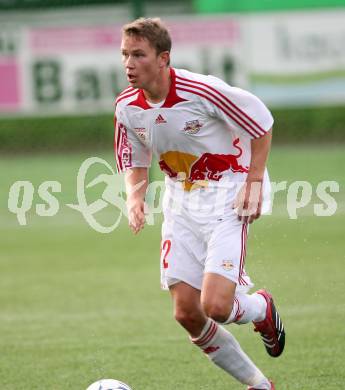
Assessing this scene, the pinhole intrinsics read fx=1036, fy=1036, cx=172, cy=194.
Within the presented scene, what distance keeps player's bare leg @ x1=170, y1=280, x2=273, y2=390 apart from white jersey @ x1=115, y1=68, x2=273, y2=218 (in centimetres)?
56

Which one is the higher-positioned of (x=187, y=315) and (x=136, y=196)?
(x=136, y=196)

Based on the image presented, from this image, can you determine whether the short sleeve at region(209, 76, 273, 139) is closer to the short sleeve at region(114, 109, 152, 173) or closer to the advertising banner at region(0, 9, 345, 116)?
the short sleeve at region(114, 109, 152, 173)

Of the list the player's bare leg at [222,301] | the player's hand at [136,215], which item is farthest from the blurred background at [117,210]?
the player's hand at [136,215]

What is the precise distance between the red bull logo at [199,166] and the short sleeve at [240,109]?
0.18 meters

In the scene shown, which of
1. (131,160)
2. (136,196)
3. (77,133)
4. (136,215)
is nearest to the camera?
(136,215)

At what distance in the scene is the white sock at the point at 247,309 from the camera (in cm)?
519

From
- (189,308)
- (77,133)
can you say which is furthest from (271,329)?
(77,133)

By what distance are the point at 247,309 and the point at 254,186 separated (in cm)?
64

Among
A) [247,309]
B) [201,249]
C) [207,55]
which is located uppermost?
[201,249]

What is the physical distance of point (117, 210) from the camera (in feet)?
44.8

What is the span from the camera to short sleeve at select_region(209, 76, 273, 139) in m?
5.27

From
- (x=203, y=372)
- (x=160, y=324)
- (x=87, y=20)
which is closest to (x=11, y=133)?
(x=87, y=20)

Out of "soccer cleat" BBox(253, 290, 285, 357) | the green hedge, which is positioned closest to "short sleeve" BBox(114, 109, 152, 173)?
"soccer cleat" BBox(253, 290, 285, 357)

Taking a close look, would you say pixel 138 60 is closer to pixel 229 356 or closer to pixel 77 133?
pixel 229 356
